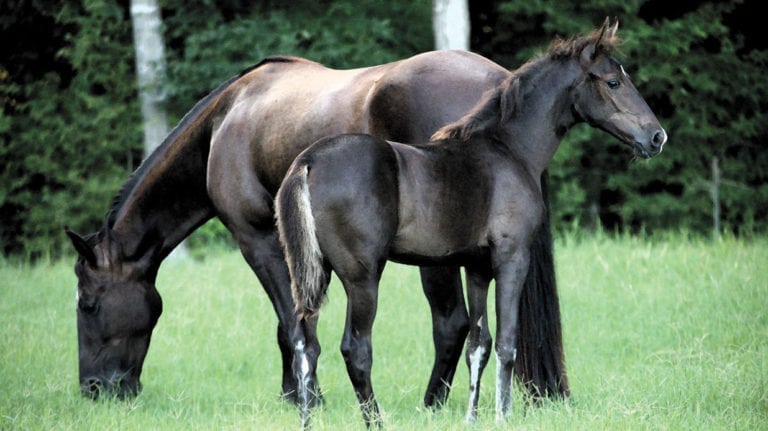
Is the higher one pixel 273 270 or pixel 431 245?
pixel 431 245

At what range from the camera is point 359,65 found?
14.0 metres

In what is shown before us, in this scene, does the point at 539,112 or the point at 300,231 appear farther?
the point at 539,112

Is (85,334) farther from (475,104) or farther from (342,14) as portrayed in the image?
(342,14)

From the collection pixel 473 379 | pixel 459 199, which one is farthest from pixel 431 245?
pixel 473 379

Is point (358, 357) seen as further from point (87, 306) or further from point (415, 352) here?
point (415, 352)

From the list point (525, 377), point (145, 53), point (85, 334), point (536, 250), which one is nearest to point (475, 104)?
point (536, 250)

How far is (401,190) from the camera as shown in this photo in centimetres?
511

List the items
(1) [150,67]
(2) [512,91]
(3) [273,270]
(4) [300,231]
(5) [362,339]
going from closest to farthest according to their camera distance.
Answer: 1. (4) [300,231]
2. (5) [362,339]
3. (2) [512,91]
4. (3) [273,270]
5. (1) [150,67]

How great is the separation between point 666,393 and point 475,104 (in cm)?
201

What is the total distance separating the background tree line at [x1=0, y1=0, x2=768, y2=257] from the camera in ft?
46.2

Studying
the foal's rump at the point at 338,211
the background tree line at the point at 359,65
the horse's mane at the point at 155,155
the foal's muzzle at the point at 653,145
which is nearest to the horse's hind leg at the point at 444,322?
the foal's rump at the point at 338,211

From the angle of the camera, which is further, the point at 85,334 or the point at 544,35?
the point at 544,35

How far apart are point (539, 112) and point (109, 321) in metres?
3.26

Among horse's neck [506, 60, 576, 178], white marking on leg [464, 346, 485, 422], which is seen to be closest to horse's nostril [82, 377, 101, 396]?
white marking on leg [464, 346, 485, 422]
